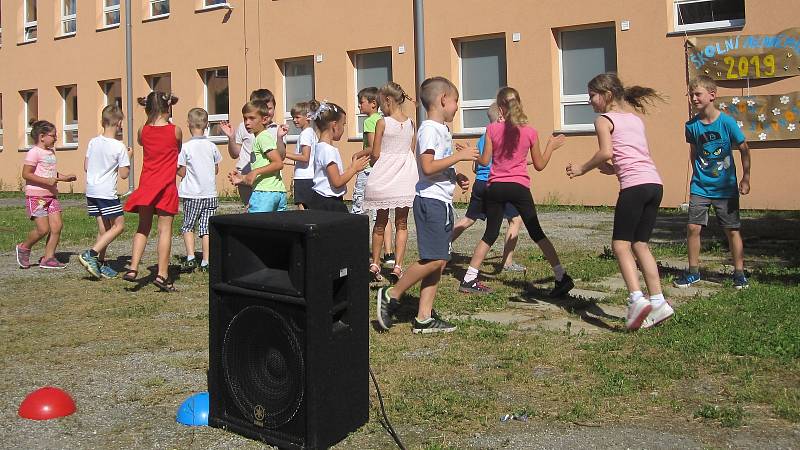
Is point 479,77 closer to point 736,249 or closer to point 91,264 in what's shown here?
point 91,264

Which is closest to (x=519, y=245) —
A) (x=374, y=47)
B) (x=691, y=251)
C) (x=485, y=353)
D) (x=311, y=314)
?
(x=691, y=251)

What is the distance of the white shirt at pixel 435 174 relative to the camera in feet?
20.7

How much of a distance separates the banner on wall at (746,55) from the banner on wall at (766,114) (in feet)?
1.19

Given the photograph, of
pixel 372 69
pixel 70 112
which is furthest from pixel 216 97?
pixel 70 112

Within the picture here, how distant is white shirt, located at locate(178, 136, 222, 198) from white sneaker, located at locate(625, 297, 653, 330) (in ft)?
15.5

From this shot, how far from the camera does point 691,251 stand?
307 inches

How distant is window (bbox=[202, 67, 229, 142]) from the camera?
22266mm

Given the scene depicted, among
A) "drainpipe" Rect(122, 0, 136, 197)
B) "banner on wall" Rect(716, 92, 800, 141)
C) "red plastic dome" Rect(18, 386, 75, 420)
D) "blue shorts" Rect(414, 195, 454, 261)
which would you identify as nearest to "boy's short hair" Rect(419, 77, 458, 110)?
"blue shorts" Rect(414, 195, 454, 261)

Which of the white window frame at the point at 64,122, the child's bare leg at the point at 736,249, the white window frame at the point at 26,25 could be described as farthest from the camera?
the white window frame at the point at 26,25

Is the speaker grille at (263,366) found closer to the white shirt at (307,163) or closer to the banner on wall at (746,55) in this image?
the white shirt at (307,163)

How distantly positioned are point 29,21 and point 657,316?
85.8ft

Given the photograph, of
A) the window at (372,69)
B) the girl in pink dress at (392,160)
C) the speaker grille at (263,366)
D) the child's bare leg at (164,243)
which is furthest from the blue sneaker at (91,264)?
the window at (372,69)

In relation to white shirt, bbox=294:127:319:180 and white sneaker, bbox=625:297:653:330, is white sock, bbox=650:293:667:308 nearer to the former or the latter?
white sneaker, bbox=625:297:653:330

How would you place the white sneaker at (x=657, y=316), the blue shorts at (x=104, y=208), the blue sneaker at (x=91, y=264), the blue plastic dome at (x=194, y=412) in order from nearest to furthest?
the blue plastic dome at (x=194, y=412), the white sneaker at (x=657, y=316), the blue sneaker at (x=91, y=264), the blue shorts at (x=104, y=208)
